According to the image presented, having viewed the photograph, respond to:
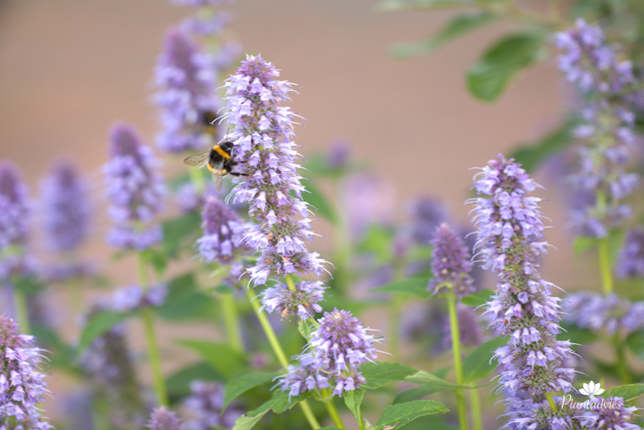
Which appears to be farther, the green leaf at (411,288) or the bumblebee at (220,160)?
the bumblebee at (220,160)

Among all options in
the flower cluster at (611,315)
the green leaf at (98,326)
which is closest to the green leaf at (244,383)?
the green leaf at (98,326)

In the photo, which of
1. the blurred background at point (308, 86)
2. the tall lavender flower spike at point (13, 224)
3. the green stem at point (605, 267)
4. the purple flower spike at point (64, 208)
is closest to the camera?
the green stem at point (605, 267)

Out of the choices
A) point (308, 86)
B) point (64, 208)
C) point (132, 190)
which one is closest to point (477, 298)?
point (132, 190)

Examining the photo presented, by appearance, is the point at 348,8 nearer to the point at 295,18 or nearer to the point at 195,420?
the point at 295,18

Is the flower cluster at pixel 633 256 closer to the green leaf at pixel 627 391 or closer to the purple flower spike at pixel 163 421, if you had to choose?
the green leaf at pixel 627 391

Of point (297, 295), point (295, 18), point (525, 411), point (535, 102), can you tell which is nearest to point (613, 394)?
point (525, 411)

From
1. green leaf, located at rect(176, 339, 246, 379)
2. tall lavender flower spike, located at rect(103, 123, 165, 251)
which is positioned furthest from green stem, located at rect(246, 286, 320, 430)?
tall lavender flower spike, located at rect(103, 123, 165, 251)
